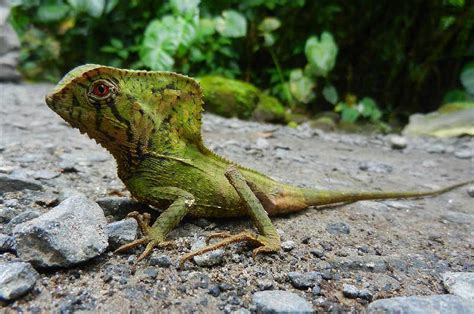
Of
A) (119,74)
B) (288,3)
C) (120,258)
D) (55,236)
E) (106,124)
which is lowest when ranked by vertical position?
(120,258)

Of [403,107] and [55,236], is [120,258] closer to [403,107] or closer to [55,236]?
[55,236]

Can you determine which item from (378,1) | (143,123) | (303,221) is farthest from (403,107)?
(143,123)

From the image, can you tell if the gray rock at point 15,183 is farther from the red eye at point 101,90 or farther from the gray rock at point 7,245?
the red eye at point 101,90

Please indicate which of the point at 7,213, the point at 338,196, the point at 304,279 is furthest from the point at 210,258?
the point at 338,196

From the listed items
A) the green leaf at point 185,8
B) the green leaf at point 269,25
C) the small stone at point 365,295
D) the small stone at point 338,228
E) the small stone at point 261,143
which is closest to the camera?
the small stone at point 365,295

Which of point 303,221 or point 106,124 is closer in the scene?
point 106,124

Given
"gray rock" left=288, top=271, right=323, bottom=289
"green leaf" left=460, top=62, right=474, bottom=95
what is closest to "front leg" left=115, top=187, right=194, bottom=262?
"gray rock" left=288, top=271, right=323, bottom=289

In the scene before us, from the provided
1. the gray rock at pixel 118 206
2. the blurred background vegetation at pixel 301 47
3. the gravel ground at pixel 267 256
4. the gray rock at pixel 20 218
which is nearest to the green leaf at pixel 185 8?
the blurred background vegetation at pixel 301 47
